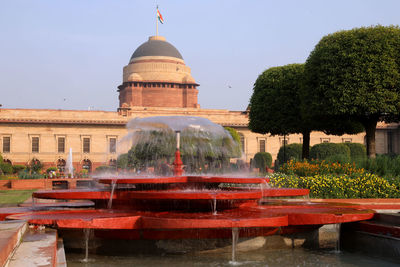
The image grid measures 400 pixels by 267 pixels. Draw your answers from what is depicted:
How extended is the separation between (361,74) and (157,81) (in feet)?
139

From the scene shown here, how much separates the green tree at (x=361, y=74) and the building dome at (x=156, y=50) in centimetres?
→ 4504

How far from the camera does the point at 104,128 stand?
4994 cm

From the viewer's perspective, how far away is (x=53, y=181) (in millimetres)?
24812

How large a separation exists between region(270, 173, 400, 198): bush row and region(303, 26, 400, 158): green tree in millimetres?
7505

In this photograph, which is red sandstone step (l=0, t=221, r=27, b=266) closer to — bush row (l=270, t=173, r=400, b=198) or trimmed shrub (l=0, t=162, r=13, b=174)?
bush row (l=270, t=173, r=400, b=198)

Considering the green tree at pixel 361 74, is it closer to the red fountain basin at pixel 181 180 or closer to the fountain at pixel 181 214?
the fountain at pixel 181 214

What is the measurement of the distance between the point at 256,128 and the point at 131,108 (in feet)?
87.7

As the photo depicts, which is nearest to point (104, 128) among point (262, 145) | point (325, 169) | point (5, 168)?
point (5, 168)

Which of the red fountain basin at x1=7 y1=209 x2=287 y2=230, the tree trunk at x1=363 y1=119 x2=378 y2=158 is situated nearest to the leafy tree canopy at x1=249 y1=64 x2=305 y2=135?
the tree trunk at x1=363 y1=119 x2=378 y2=158

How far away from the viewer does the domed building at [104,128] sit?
4778 cm

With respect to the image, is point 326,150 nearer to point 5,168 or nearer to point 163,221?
point 5,168

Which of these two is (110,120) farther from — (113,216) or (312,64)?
(113,216)

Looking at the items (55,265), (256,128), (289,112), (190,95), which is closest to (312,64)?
(289,112)

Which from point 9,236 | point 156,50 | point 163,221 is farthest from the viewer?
point 156,50
